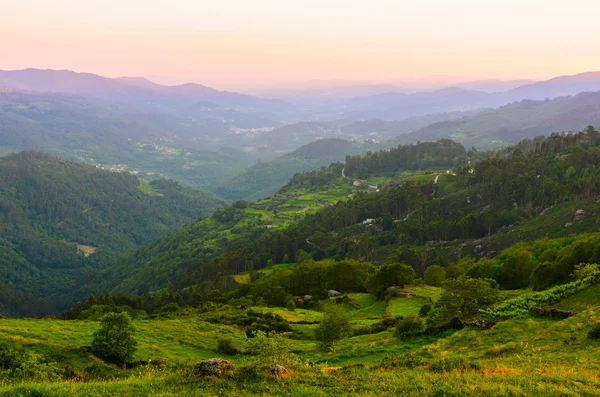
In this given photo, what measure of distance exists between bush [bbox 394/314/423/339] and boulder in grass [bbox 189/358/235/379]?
22.7 metres

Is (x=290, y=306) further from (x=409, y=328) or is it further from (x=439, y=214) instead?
(x=439, y=214)

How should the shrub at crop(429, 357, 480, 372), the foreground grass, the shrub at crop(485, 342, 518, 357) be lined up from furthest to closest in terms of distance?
the shrub at crop(485, 342, 518, 357)
the shrub at crop(429, 357, 480, 372)
the foreground grass

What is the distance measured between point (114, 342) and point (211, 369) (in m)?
16.7

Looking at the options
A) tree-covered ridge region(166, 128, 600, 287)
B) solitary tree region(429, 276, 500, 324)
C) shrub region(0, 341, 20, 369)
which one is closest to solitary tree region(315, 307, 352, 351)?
solitary tree region(429, 276, 500, 324)

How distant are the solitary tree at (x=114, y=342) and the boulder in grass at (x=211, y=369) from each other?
15645mm

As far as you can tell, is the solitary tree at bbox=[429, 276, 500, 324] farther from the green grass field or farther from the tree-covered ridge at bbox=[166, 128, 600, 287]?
the tree-covered ridge at bbox=[166, 128, 600, 287]

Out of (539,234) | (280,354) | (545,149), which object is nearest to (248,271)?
(539,234)

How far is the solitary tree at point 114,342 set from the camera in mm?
32188

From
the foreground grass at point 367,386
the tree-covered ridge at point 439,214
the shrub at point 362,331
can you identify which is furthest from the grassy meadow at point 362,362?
the tree-covered ridge at point 439,214

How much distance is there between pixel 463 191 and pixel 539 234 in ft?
194

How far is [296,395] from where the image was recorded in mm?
17359

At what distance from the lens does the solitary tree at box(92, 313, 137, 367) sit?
3219 cm

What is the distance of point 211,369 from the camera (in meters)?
19.6

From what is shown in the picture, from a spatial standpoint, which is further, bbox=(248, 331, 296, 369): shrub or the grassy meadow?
bbox=(248, 331, 296, 369): shrub
